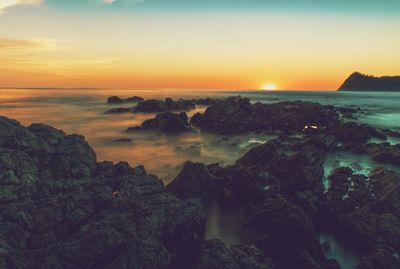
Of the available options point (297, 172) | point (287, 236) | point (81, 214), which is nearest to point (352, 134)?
point (297, 172)

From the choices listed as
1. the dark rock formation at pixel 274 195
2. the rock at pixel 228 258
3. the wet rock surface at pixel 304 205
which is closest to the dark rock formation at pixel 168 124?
the dark rock formation at pixel 274 195

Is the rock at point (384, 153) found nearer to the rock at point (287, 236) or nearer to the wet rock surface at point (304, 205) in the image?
the wet rock surface at point (304, 205)

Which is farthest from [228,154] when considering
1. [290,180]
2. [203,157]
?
[290,180]

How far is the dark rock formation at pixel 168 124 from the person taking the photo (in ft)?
134

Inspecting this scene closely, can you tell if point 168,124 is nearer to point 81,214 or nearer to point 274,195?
point 274,195

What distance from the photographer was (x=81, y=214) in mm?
10055

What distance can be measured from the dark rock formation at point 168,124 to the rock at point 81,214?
2697cm

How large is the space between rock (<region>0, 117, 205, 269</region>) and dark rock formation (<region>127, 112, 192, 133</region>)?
88.5 ft

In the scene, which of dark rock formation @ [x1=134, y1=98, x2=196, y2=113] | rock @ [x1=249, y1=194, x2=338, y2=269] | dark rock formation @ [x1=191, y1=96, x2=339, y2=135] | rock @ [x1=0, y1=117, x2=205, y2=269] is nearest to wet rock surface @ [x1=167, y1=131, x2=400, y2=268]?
rock @ [x1=249, y1=194, x2=338, y2=269]

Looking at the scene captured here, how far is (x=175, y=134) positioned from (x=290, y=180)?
22.6 metres

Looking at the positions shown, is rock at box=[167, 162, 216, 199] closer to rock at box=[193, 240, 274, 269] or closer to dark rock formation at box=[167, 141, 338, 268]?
dark rock formation at box=[167, 141, 338, 268]

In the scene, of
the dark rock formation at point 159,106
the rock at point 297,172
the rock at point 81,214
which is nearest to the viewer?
the rock at point 81,214

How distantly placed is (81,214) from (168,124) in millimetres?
31060

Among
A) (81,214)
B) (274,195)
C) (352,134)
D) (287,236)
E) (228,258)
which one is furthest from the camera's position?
(352,134)
